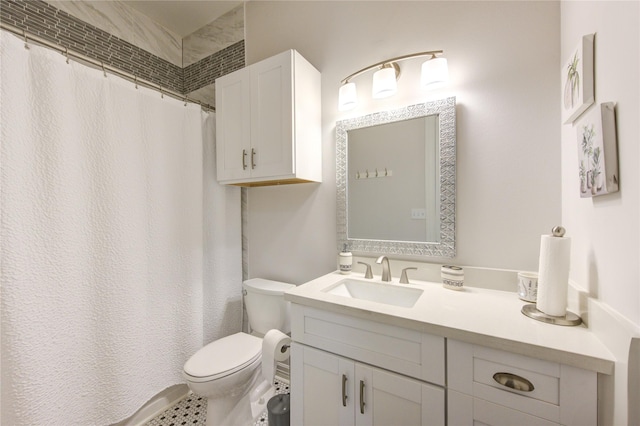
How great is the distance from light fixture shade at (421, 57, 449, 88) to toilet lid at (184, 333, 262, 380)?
1657mm

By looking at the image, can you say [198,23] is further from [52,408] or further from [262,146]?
[52,408]

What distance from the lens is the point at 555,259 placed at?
81 centimetres

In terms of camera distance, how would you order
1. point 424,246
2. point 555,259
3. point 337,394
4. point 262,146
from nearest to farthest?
point 555,259 → point 337,394 → point 424,246 → point 262,146

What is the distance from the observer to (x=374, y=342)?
0.91 metres

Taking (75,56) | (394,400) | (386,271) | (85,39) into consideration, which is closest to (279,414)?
(394,400)

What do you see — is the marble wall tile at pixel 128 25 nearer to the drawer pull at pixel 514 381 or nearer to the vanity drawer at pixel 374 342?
the vanity drawer at pixel 374 342

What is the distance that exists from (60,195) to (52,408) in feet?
3.07

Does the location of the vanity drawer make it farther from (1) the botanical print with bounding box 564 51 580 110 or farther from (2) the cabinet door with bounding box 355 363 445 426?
(1) the botanical print with bounding box 564 51 580 110

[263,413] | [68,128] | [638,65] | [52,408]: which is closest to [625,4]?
[638,65]

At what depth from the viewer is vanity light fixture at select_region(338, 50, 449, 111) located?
3.84 feet

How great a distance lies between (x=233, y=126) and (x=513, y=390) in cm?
177

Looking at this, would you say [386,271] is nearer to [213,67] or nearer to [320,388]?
[320,388]

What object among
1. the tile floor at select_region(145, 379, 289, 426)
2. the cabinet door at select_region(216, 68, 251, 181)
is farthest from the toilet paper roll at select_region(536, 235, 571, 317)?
the tile floor at select_region(145, 379, 289, 426)

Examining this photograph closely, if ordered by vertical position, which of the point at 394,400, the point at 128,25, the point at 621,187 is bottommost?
the point at 394,400
